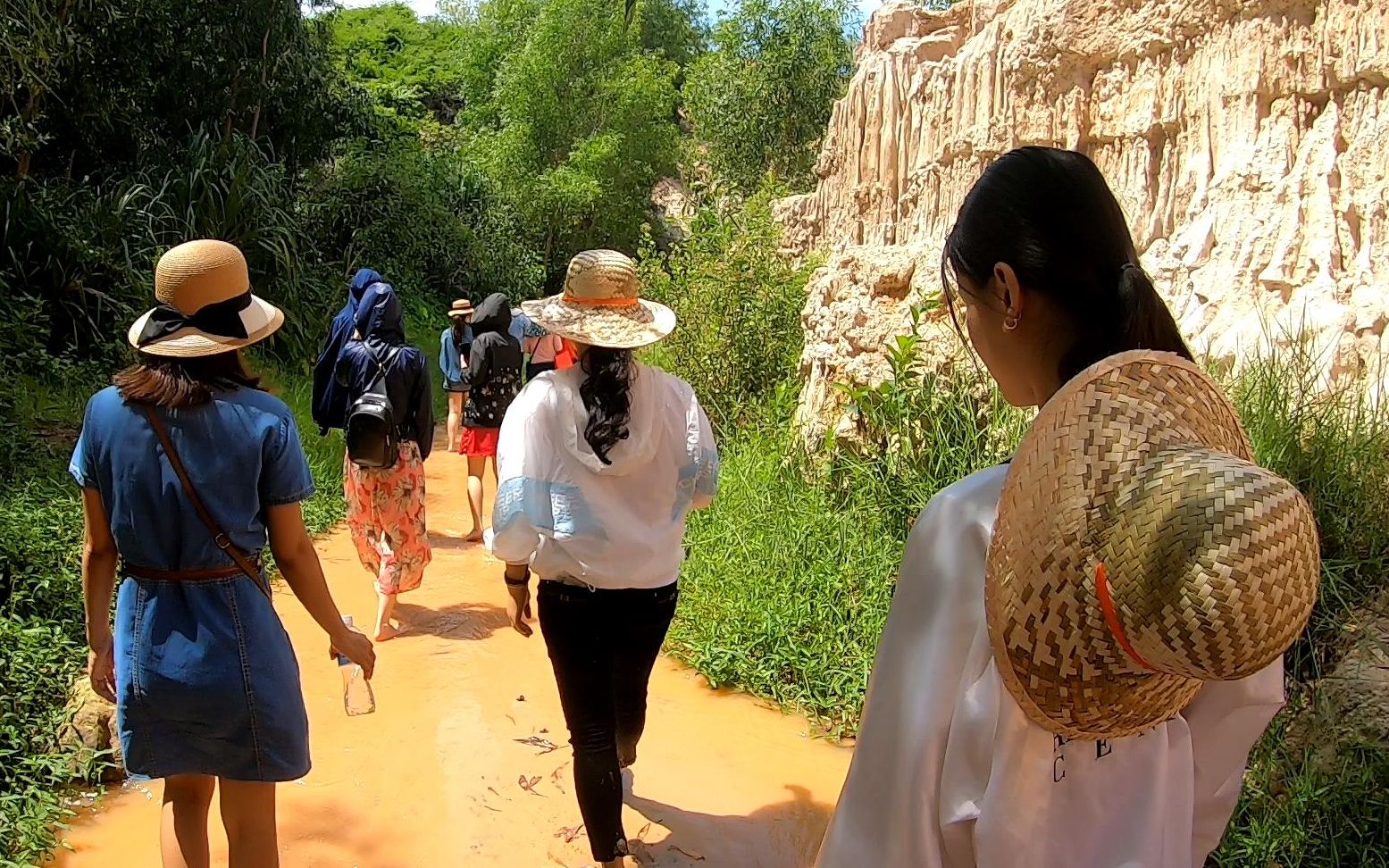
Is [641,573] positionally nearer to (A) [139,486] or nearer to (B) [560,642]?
(B) [560,642]

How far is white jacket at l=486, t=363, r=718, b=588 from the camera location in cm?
271

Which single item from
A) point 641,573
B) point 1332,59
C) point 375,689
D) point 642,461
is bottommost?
point 375,689

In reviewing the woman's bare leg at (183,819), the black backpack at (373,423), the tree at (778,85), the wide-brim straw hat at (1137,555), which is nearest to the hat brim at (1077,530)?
the wide-brim straw hat at (1137,555)

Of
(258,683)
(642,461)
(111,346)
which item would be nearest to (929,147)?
(642,461)

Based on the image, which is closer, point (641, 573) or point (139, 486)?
point (139, 486)

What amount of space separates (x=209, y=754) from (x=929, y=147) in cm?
571

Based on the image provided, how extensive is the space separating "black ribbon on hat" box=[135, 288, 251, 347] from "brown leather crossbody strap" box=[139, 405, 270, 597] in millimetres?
182

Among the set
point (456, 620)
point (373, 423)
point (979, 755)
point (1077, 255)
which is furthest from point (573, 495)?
point (456, 620)

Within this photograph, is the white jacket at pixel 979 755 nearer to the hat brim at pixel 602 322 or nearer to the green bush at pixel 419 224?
the hat brim at pixel 602 322

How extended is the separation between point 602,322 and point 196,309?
3.38 feet

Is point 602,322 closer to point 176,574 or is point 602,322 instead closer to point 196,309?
point 196,309

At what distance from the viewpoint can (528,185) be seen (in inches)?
712

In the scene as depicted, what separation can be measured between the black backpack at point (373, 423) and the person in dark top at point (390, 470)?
2cm

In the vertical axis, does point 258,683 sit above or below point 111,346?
above
